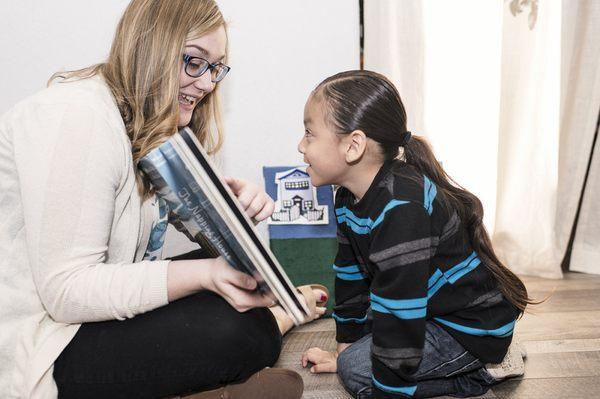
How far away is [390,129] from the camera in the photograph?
118 cm

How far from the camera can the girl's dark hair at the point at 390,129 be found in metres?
1.16

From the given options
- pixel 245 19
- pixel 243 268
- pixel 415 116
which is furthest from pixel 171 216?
pixel 415 116

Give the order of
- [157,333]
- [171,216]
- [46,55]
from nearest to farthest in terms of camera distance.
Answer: [157,333]
[171,216]
[46,55]

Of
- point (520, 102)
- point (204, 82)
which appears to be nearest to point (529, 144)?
point (520, 102)

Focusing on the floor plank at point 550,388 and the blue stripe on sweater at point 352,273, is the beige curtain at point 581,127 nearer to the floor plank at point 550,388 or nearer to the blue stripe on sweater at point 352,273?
the floor plank at point 550,388

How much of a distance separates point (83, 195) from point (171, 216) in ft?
1.20

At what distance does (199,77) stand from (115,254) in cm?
34

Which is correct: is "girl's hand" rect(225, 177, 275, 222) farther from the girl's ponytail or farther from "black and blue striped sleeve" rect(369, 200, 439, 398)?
the girl's ponytail

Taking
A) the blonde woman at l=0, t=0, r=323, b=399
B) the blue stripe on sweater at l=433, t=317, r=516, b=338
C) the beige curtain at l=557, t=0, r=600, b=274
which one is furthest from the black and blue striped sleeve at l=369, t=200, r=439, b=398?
the beige curtain at l=557, t=0, r=600, b=274

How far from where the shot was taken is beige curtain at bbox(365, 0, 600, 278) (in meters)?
1.81

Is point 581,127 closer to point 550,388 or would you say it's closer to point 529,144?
point 529,144

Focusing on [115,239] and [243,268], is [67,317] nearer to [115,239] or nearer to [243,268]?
[115,239]

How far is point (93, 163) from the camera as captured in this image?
845 millimetres

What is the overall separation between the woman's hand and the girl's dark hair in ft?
1.49
